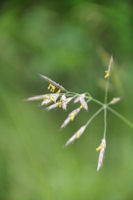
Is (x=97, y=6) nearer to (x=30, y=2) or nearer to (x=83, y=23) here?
(x=83, y=23)

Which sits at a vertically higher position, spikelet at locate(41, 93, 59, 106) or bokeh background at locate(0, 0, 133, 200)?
bokeh background at locate(0, 0, 133, 200)

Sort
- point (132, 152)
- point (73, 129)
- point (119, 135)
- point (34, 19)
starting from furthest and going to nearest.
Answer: point (34, 19) → point (73, 129) → point (119, 135) → point (132, 152)

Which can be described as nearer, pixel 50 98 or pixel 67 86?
pixel 50 98

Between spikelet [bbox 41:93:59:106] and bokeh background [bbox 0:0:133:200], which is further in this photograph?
bokeh background [bbox 0:0:133:200]

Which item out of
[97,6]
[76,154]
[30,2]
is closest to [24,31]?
[30,2]

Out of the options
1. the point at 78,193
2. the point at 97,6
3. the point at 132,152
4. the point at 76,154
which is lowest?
the point at 78,193

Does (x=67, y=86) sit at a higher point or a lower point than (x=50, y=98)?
higher

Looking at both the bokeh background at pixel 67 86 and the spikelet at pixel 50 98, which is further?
the bokeh background at pixel 67 86

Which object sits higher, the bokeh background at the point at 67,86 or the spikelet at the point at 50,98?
the bokeh background at the point at 67,86
